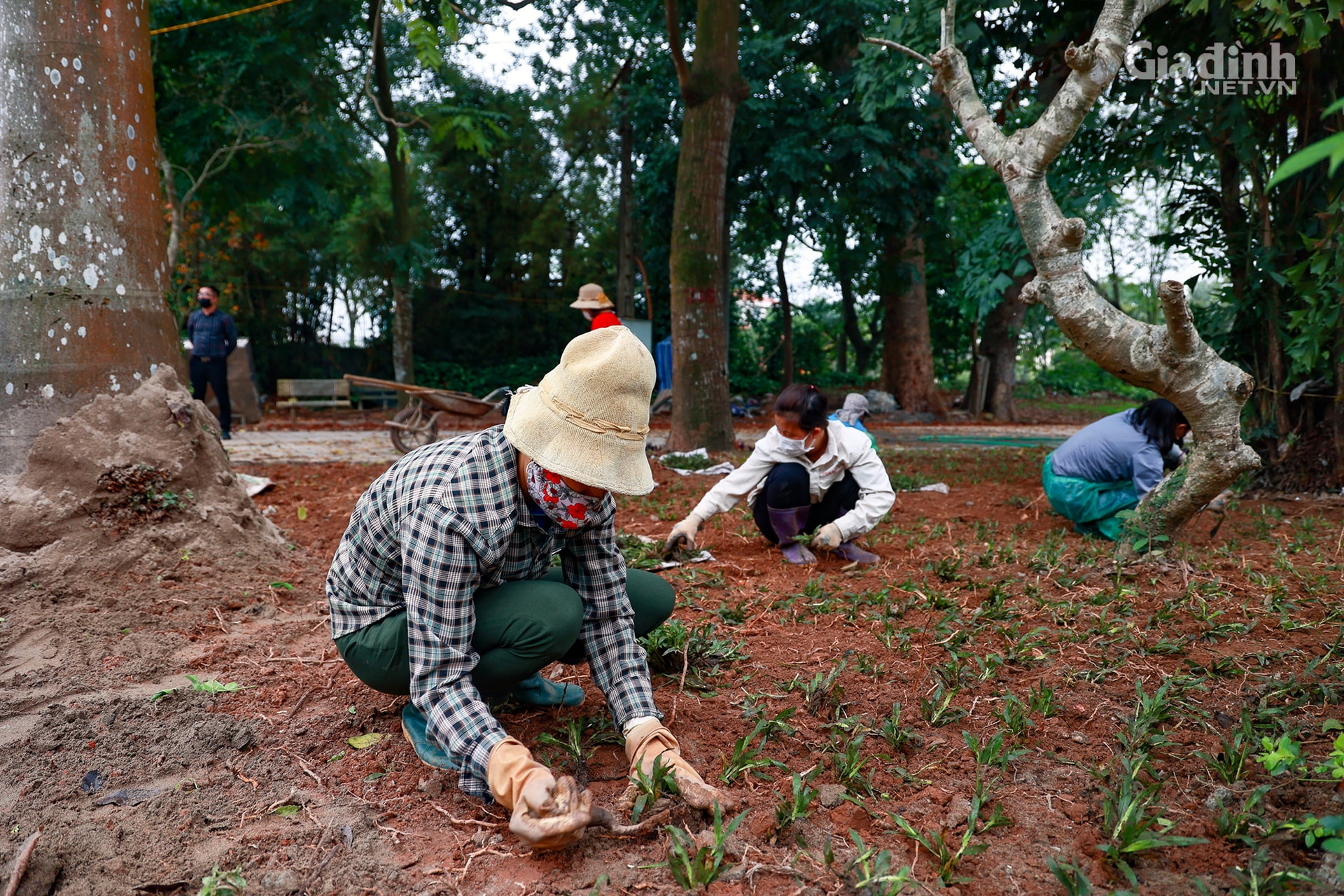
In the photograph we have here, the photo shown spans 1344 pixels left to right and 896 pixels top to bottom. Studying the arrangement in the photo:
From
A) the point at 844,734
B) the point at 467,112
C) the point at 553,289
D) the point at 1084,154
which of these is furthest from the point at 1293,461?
the point at 553,289

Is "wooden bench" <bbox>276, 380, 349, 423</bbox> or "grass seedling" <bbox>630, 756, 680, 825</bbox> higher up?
"wooden bench" <bbox>276, 380, 349, 423</bbox>

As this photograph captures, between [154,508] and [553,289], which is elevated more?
[553,289]

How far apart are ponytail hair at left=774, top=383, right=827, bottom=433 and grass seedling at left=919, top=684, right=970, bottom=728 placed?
1739 millimetres

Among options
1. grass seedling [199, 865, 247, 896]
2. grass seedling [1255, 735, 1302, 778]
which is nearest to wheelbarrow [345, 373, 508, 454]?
grass seedling [199, 865, 247, 896]

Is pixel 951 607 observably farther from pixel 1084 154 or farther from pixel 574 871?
pixel 1084 154

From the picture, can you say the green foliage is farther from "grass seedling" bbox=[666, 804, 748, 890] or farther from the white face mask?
the white face mask

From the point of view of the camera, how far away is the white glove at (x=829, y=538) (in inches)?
169

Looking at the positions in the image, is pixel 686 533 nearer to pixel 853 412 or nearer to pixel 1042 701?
pixel 853 412

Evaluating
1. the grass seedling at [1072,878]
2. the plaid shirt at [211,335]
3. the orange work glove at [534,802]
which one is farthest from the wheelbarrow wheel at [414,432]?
the grass seedling at [1072,878]

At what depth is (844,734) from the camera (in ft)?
8.36

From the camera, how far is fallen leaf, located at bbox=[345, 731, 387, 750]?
2.48 metres

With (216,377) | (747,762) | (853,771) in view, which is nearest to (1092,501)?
(853,771)

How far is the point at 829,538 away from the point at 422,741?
2.43 m

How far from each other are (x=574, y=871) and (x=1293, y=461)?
6710 mm
